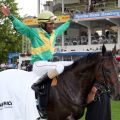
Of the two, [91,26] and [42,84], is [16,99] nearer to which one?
[42,84]

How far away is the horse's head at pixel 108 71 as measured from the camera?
727 centimetres

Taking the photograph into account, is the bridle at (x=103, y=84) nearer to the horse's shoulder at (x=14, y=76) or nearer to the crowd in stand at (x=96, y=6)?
the horse's shoulder at (x=14, y=76)

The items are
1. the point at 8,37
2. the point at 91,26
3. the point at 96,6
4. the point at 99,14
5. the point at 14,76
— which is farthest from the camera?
the point at 8,37

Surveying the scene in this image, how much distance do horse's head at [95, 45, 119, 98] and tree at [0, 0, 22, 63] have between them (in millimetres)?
46986

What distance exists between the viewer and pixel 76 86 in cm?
773

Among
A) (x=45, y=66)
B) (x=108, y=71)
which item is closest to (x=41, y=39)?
(x=45, y=66)

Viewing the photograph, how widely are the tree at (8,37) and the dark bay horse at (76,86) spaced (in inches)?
1837

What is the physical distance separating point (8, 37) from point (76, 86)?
156 feet

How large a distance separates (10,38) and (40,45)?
154 ft

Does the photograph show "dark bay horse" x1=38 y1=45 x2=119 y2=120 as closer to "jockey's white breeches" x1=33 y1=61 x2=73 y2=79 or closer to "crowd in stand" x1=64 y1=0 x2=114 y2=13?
"jockey's white breeches" x1=33 y1=61 x2=73 y2=79

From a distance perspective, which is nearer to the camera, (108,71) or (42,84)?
(108,71)

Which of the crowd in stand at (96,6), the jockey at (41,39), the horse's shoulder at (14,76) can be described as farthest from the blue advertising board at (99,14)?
the horse's shoulder at (14,76)

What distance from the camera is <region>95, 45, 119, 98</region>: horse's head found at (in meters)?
7.27

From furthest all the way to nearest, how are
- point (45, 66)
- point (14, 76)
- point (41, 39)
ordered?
1. point (41, 39)
2. point (45, 66)
3. point (14, 76)
